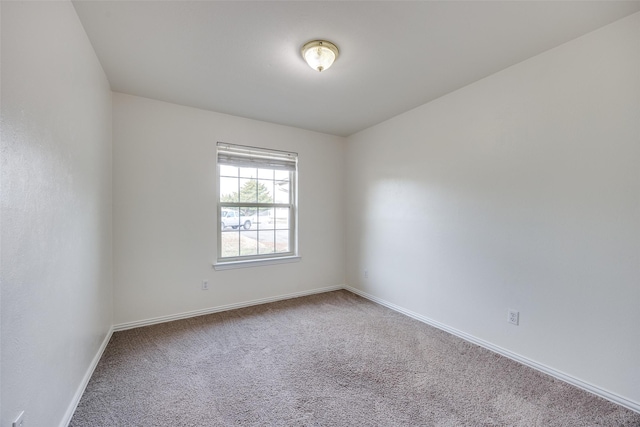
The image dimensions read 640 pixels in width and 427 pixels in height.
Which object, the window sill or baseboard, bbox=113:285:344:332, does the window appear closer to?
the window sill

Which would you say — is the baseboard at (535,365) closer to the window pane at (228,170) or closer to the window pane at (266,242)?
the window pane at (266,242)

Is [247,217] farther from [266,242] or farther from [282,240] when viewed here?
[282,240]

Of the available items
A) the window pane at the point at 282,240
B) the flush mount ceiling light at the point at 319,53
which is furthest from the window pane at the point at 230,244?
the flush mount ceiling light at the point at 319,53

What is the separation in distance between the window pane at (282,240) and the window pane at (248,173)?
0.84m

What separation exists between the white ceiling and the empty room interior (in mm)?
19

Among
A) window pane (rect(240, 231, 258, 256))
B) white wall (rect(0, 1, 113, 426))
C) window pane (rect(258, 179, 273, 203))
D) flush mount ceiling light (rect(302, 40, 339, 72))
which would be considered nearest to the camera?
white wall (rect(0, 1, 113, 426))

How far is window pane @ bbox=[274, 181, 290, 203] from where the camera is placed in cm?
378

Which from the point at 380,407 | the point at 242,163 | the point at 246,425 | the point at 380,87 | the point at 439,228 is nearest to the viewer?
the point at 246,425

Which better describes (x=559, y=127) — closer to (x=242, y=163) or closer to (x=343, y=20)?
(x=343, y=20)

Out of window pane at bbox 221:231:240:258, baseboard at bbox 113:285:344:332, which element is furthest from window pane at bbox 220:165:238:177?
baseboard at bbox 113:285:344:332

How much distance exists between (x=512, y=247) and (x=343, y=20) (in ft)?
7.11

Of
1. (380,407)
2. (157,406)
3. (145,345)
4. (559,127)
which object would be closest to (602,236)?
(559,127)

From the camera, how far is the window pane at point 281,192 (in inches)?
149

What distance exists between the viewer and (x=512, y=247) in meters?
2.24
